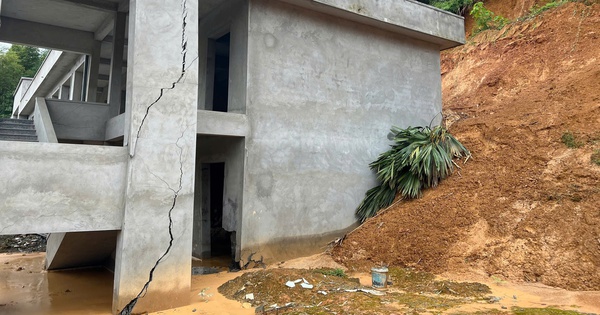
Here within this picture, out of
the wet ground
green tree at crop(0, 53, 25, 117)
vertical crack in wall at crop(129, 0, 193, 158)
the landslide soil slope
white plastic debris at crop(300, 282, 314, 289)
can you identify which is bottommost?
the wet ground

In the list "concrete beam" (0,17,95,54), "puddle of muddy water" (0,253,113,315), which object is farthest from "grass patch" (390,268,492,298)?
"concrete beam" (0,17,95,54)

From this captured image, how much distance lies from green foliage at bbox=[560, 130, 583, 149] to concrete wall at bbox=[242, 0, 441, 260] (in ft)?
12.7

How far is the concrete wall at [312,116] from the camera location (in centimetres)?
868

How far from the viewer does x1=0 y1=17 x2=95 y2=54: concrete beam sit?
1087cm

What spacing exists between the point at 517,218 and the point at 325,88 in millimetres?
5270

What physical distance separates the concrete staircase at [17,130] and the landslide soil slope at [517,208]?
7149 millimetres

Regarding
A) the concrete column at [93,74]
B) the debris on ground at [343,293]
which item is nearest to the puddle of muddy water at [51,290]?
the debris on ground at [343,293]

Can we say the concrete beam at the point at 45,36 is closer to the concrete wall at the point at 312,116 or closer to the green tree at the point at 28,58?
the concrete wall at the point at 312,116

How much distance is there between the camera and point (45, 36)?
1117 centimetres

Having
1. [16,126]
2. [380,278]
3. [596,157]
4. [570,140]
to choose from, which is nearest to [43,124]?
[16,126]

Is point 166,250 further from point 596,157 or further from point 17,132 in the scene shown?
point 596,157

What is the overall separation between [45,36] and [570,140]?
1439 cm

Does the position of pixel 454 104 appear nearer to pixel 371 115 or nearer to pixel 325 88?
pixel 371 115

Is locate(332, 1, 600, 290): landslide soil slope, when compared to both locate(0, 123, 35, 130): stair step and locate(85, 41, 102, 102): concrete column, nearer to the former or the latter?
locate(0, 123, 35, 130): stair step
